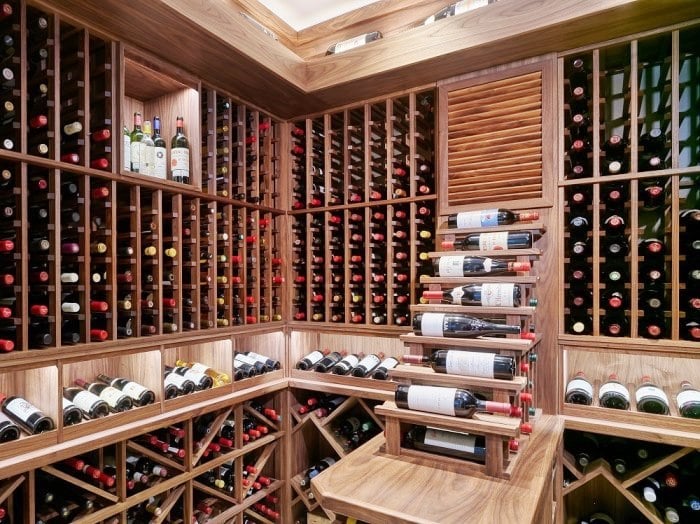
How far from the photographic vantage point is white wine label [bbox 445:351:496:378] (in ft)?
4.61

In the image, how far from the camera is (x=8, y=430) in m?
1.50

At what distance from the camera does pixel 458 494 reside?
4.00ft

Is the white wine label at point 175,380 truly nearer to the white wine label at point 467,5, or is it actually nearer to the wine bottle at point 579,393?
the wine bottle at point 579,393

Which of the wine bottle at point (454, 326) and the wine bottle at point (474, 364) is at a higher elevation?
the wine bottle at point (454, 326)

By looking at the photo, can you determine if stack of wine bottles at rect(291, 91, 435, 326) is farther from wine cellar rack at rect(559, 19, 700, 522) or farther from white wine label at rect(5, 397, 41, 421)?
white wine label at rect(5, 397, 41, 421)

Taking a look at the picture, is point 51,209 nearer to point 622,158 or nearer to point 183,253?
point 183,253

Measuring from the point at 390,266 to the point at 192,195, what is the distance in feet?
3.53

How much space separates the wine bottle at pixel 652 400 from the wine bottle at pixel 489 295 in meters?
0.75

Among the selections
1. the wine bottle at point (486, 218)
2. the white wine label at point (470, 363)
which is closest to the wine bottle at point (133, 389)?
the white wine label at point (470, 363)

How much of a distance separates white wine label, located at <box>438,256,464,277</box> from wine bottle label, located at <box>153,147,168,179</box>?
1.36 meters

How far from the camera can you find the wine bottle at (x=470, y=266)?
1.73 meters

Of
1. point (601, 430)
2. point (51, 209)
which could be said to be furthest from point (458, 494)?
point (51, 209)

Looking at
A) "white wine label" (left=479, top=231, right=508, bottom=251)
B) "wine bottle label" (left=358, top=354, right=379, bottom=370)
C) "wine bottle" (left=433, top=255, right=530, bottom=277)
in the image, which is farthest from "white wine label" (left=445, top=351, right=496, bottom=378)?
"wine bottle label" (left=358, top=354, right=379, bottom=370)

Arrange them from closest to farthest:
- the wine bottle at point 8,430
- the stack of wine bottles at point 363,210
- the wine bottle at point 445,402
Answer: the wine bottle at point 445,402 < the wine bottle at point 8,430 < the stack of wine bottles at point 363,210
